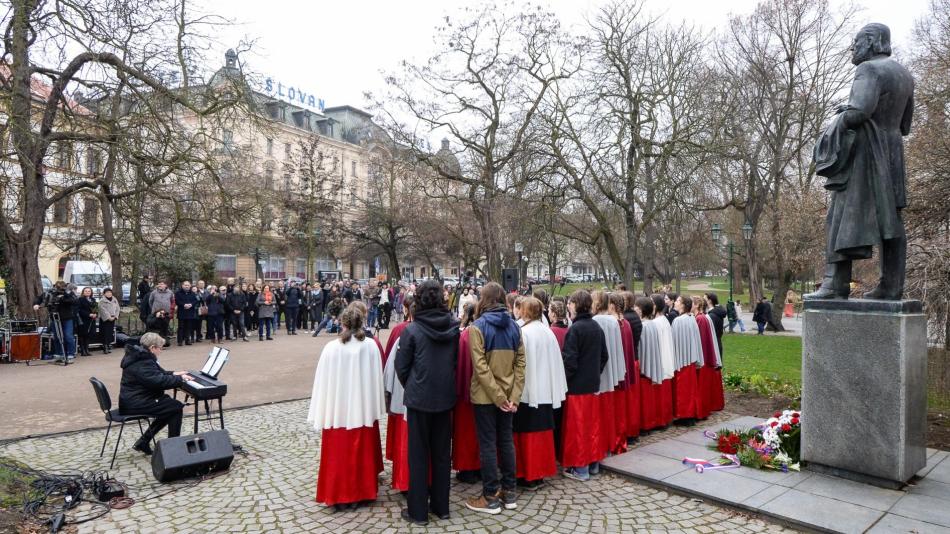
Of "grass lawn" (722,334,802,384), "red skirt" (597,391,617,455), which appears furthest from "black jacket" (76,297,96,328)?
"grass lawn" (722,334,802,384)

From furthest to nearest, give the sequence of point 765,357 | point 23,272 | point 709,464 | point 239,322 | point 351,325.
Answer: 1. point 239,322
2. point 23,272
3. point 765,357
4. point 709,464
5. point 351,325

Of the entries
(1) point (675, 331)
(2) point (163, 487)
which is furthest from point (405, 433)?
(1) point (675, 331)

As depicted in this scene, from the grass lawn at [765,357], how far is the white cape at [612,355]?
236 inches

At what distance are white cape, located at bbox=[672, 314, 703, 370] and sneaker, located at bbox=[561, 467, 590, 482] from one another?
2405mm

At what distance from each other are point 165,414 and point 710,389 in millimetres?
6924

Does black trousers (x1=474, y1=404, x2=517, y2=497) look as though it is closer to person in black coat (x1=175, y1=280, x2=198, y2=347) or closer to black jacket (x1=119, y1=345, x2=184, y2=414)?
black jacket (x1=119, y1=345, x2=184, y2=414)

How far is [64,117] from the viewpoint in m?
13.3

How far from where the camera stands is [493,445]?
4715mm

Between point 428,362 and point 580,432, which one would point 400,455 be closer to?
point 428,362

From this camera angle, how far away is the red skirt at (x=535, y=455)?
203 inches

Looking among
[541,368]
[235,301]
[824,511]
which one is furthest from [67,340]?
[824,511]

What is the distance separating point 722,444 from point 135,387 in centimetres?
621

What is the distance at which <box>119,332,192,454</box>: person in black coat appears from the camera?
5953mm

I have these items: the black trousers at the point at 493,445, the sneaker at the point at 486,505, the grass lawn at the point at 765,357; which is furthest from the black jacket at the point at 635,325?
the grass lawn at the point at 765,357
